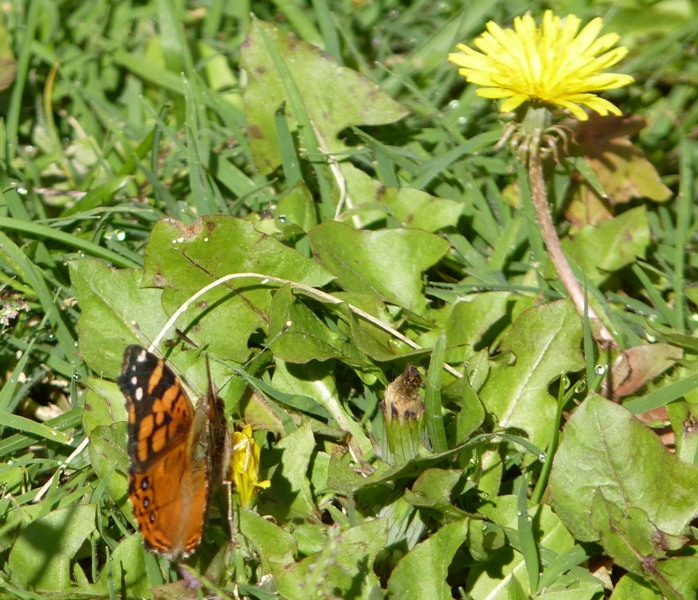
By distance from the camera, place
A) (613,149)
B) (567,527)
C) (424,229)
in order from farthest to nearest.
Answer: (613,149)
(424,229)
(567,527)

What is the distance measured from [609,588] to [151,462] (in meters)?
1.36

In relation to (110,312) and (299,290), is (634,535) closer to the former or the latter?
(299,290)

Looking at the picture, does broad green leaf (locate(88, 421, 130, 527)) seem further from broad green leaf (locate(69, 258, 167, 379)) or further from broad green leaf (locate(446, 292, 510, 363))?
broad green leaf (locate(446, 292, 510, 363))

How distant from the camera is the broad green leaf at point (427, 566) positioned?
6.80 ft

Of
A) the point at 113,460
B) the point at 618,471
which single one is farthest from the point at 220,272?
the point at 618,471

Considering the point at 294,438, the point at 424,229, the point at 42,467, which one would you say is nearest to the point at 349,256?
the point at 424,229

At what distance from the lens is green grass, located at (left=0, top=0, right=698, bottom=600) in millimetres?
2172

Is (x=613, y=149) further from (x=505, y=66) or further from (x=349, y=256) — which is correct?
(x=349, y=256)

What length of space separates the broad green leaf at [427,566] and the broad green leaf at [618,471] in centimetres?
35

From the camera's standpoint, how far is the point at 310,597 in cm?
204

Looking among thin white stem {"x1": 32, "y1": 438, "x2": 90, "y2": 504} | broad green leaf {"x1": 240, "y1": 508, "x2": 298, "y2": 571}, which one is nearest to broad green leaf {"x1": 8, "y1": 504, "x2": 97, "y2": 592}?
thin white stem {"x1": 32, "y1": 438, "x2": 90, "y2": 504}

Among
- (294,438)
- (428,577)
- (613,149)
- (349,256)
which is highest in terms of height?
(613,149)

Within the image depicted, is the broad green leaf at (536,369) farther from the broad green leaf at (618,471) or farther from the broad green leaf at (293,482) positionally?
the broad green leaf at (293,482)

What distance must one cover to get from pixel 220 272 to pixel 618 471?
4.63 feet
